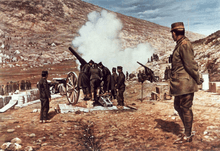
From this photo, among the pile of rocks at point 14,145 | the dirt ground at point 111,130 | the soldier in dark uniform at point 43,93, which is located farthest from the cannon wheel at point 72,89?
the pile of rocks at point 14,145

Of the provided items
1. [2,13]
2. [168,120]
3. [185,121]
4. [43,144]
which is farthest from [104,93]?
[2,13]

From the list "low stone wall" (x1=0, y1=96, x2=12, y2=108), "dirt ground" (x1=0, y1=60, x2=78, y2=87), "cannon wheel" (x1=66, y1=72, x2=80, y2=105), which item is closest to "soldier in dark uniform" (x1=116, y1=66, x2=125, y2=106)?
"cannon wheel" (x1=66, y1=72, x2=80, y2=105)

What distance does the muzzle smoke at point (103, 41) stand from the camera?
678 centimetres

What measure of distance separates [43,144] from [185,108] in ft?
8.74

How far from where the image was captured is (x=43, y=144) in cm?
334

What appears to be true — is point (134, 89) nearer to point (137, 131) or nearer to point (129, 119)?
point (129, 119)

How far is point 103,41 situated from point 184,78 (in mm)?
6096

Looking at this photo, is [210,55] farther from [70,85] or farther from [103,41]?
[70,85]

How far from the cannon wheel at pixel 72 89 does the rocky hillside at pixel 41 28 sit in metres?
1.11

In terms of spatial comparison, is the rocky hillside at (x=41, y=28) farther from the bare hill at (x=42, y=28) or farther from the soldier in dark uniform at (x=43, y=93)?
the soldier in dark uniform at (x=43, y=93)

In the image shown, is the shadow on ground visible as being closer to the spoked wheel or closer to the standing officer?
the standing officer

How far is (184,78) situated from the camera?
3.03m

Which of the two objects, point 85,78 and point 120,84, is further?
point 120,84

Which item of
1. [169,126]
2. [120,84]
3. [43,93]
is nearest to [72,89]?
[120,84]
